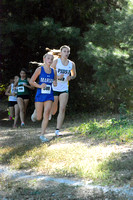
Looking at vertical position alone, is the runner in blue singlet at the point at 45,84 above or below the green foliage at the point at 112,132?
above

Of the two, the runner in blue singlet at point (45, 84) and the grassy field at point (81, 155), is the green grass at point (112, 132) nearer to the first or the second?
the grassy field at point (81, 155)

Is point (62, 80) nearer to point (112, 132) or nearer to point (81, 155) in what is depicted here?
point (112, 132)

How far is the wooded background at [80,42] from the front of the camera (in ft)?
34.6

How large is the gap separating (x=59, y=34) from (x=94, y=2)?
7.40 ft

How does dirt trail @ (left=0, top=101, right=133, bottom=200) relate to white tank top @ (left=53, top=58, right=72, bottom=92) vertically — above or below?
below

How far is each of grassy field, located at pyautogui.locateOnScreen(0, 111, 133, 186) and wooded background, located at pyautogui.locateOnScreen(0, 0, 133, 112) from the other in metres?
2.87

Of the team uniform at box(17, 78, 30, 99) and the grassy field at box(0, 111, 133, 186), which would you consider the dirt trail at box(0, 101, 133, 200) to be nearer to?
the grassy field at box(0, 111, 133, 186)

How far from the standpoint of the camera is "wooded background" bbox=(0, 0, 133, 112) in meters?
10.5

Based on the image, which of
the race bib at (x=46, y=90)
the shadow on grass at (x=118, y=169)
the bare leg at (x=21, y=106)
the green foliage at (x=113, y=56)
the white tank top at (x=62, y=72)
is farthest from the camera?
the bare leg at (x=21, y=106)

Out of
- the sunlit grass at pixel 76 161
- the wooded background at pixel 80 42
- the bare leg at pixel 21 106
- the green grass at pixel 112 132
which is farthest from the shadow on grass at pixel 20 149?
the bare leg at pixel 21 106

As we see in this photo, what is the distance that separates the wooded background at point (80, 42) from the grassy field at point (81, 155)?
287 cm

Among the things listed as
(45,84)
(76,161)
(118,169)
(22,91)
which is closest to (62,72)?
(45,84)

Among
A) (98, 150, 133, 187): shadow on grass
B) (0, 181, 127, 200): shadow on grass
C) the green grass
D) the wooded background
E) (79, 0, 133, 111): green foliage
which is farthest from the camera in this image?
the wooded background

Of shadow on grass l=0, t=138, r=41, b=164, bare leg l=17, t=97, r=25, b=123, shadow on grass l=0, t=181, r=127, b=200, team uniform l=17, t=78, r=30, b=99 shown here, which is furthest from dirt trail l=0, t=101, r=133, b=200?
team uniform l=17, t=78, r=30, b=99
